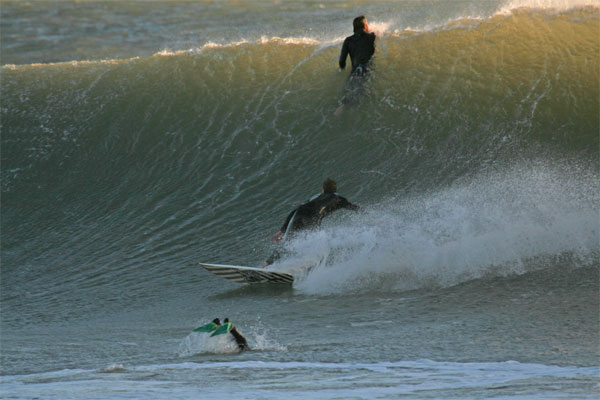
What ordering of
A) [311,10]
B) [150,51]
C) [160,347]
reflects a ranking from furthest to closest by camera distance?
[311,10], [150,51], [160,347]

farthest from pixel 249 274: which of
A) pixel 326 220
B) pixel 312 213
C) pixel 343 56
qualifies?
pixel 343 56

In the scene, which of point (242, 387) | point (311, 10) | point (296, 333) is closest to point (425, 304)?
point (296, 333)

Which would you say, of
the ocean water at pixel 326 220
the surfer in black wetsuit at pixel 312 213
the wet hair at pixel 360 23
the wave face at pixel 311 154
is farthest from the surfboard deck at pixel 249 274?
the wet hair at pixel 360 23

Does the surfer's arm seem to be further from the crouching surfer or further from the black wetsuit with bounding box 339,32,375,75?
the crouching surfer

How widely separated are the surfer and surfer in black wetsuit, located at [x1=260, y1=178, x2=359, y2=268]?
159 inches

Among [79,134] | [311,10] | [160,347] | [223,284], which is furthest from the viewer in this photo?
[311,10]

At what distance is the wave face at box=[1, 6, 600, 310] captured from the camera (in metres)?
8.21

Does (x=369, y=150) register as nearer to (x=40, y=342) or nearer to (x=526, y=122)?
(x=526, y=122)

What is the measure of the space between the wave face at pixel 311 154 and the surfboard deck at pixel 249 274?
40 centimetres

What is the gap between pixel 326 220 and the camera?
9.38 meters

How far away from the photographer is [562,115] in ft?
36.7

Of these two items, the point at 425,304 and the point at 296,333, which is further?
the point at 425,304

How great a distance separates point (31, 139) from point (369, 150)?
612 centimetres

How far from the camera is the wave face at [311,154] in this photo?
8211 millimetres
